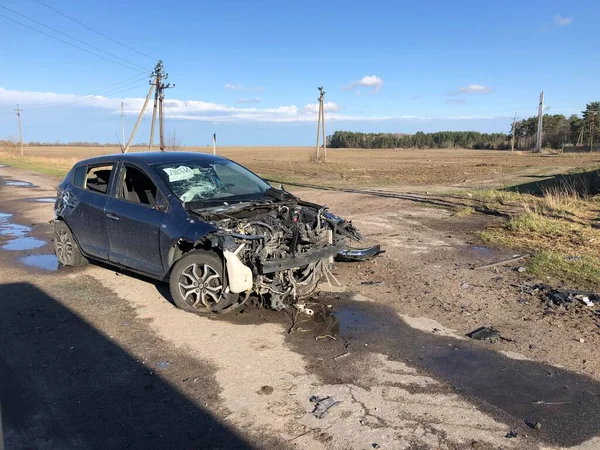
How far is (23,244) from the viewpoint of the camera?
916 cm

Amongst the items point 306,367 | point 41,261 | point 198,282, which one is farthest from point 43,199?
point 306,367

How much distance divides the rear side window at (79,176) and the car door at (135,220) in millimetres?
1050

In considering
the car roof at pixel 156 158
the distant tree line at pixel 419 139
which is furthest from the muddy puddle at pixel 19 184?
the distant tree line at pixel 419 139

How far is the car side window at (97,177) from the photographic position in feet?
23.0

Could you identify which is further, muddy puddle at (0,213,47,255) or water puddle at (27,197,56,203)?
water puddle at (27,197,56,203)

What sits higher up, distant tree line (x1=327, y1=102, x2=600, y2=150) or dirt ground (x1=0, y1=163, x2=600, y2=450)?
distant tree line (x1=327, y1=102, x2=600, y2=150)

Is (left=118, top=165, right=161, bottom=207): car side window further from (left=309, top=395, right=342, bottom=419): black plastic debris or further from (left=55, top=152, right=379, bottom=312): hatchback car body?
(left=309, top=395, right=342, bottom=419): black plastic debris

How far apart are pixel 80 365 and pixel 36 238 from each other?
21.6 ft

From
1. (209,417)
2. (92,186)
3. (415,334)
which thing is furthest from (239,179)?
(209,417)

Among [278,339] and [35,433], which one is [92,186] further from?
[35,433]

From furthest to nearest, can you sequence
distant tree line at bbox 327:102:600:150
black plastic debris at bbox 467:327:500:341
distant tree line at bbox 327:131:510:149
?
distant tree line at bbox 327:131:510:149 → distant tree line at bbox 327:102:600:150 → black plastic debris at bbox 467:327:500:341

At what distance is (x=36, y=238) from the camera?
31.9 feet

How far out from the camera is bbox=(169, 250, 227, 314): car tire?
5.23 metres

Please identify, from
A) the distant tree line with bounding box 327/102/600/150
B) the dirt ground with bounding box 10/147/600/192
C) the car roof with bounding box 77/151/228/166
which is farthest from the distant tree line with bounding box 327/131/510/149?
the car roof with bounding box 77/151/228/166
